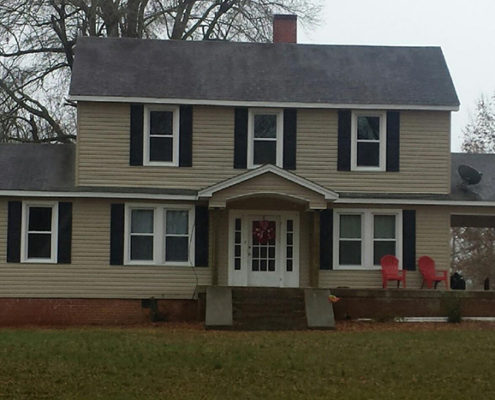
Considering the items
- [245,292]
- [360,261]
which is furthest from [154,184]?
[360,261]

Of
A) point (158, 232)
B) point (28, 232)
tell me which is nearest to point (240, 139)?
point (158, 232)

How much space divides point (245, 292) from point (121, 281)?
3376mm

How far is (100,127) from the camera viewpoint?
26.1m

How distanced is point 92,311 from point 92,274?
913 millimetres

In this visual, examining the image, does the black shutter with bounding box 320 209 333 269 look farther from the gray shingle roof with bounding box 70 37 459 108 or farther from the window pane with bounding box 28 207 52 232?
the window pane with bounding box 28 207 52 232

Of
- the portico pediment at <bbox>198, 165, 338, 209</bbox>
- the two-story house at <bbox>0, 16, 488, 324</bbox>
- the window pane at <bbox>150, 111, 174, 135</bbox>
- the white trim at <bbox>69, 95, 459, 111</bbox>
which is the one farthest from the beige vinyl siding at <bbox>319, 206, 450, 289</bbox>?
the window pane at <bbox>150, 111, 174, 135</bbox>

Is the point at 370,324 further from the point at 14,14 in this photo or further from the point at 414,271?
the point at 14,14

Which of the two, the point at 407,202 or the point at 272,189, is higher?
the point at 272,189

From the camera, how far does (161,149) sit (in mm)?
26281

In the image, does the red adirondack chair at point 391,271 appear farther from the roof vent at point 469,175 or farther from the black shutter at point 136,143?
the black shutter at point 136,143

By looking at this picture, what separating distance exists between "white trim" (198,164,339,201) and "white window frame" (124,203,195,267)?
1463 millimetres

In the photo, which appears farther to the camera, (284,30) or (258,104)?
(284,30)

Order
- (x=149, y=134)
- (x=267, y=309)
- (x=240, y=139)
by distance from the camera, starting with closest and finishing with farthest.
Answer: (x=267, y=309), (x=149, y=134), (x=240, y=139)

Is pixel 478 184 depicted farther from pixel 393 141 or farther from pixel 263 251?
pixel 263 251
